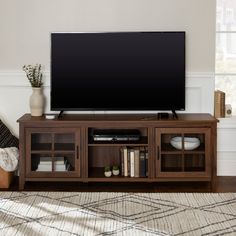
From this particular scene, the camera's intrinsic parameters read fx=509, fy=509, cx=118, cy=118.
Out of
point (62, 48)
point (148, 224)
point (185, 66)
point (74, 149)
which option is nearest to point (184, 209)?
point (148, 224)

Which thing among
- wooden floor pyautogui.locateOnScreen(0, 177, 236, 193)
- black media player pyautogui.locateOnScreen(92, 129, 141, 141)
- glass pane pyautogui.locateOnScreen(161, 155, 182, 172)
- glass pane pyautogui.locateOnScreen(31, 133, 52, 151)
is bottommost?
wooden floor pyautogui.locateOnScreen(0, 177, 236, 193)

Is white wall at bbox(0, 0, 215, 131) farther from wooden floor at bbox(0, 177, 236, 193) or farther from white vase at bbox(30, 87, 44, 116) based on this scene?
wooden floor at bbox(0, 177, 236, 193)

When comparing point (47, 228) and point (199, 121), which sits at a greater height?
point (199, 121)

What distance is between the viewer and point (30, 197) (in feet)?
12.7

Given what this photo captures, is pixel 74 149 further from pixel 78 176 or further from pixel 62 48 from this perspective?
pixel 62 48

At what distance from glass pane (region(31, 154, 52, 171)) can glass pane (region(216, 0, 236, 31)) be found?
1939 mm

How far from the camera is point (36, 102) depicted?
14.3 feet

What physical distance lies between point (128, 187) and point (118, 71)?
0.99 metres

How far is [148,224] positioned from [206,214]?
462mm

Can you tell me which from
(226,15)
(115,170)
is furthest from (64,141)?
(226,15)

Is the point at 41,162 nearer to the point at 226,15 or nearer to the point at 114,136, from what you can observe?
the point at 114,136

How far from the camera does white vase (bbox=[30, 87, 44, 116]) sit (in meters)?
4.36

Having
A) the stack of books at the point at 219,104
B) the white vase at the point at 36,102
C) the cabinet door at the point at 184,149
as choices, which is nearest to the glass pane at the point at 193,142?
the cabinet door at the point at 184,149

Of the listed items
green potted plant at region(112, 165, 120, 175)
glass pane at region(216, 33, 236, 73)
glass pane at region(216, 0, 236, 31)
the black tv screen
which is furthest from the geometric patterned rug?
glass pane at region(216, 0, 236, 31)
